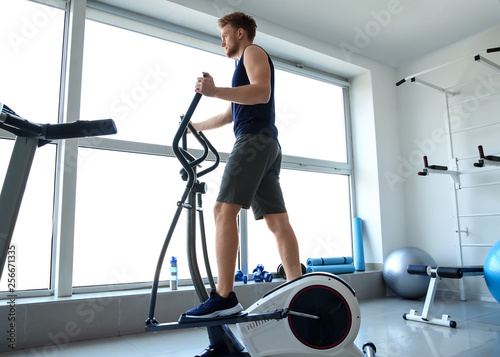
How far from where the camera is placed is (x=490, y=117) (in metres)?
3.89

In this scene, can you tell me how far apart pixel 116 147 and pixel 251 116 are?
1.56 meters

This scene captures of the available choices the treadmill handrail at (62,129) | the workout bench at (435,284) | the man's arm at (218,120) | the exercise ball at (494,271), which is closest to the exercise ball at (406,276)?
the workout bench at (435,284)

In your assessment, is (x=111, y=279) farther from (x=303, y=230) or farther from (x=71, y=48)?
(x=303, y=230)

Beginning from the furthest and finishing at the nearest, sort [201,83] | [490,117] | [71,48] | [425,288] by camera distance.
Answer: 1. [490,117]
2. [425,288]
3. [71,48]
4. [201,83]

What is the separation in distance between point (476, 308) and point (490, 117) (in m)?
1.90

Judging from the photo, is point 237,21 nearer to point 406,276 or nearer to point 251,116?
point 251,116

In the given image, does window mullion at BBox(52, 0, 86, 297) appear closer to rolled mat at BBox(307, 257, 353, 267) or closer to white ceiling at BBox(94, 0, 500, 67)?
white ceiling at BBox(94, 0, 500, 67)

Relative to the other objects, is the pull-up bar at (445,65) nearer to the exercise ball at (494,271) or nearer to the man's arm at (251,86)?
the exercise ball at (494,271)

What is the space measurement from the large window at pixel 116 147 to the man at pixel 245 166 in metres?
1.28

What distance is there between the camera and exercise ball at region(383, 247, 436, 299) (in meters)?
3.60

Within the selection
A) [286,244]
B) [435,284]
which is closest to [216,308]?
[286,244]

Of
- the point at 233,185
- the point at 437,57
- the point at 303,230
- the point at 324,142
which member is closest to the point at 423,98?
the point at 437,57

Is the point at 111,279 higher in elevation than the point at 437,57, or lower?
lower

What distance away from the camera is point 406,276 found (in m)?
3.65
